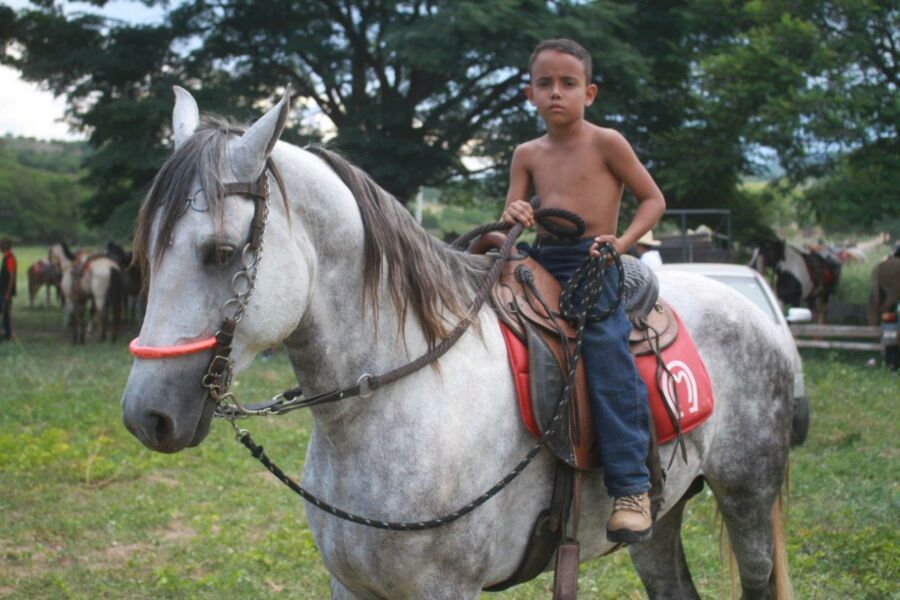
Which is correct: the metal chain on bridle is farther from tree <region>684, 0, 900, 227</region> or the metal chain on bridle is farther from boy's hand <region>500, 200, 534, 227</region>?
tree <region>684, 0, 900, 227</region>

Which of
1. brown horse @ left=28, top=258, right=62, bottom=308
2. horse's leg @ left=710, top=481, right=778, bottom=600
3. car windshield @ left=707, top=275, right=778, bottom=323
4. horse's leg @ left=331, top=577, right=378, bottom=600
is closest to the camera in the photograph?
horse's leg @ left=331, top=577, right=378, bottom=600

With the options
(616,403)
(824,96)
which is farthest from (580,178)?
(824,96)

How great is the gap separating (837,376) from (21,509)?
10.0 m

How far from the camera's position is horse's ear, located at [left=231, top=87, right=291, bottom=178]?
210 cm

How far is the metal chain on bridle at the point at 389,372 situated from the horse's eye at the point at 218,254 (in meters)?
0.03

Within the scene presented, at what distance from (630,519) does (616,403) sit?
14.5 inches

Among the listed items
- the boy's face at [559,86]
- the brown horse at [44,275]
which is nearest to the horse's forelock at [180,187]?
the boy's face at [559,86]

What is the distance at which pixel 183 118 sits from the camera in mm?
2371

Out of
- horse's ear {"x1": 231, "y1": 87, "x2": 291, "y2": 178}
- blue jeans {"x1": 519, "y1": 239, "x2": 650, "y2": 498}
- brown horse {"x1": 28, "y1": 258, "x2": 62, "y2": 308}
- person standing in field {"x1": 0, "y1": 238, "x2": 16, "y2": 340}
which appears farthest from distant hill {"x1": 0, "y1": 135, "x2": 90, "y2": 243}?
horse's ear {"x1": 231, "y1": 87, "x2": 291, "y2": 178}

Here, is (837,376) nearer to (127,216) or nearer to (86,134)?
(127,216)

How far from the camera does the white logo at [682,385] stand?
2990mm

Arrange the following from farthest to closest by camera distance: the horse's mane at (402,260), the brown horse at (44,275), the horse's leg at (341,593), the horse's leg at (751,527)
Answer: the brown horse at (44,275) → the horse's leg at (751,527) → the horse's leg at (341,593) → the horse's mane at (402,260)

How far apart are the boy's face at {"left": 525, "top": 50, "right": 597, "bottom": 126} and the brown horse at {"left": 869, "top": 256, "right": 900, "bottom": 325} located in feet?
42.0

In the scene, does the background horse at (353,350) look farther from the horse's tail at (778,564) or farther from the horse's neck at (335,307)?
the horse's tail at (778,564)
